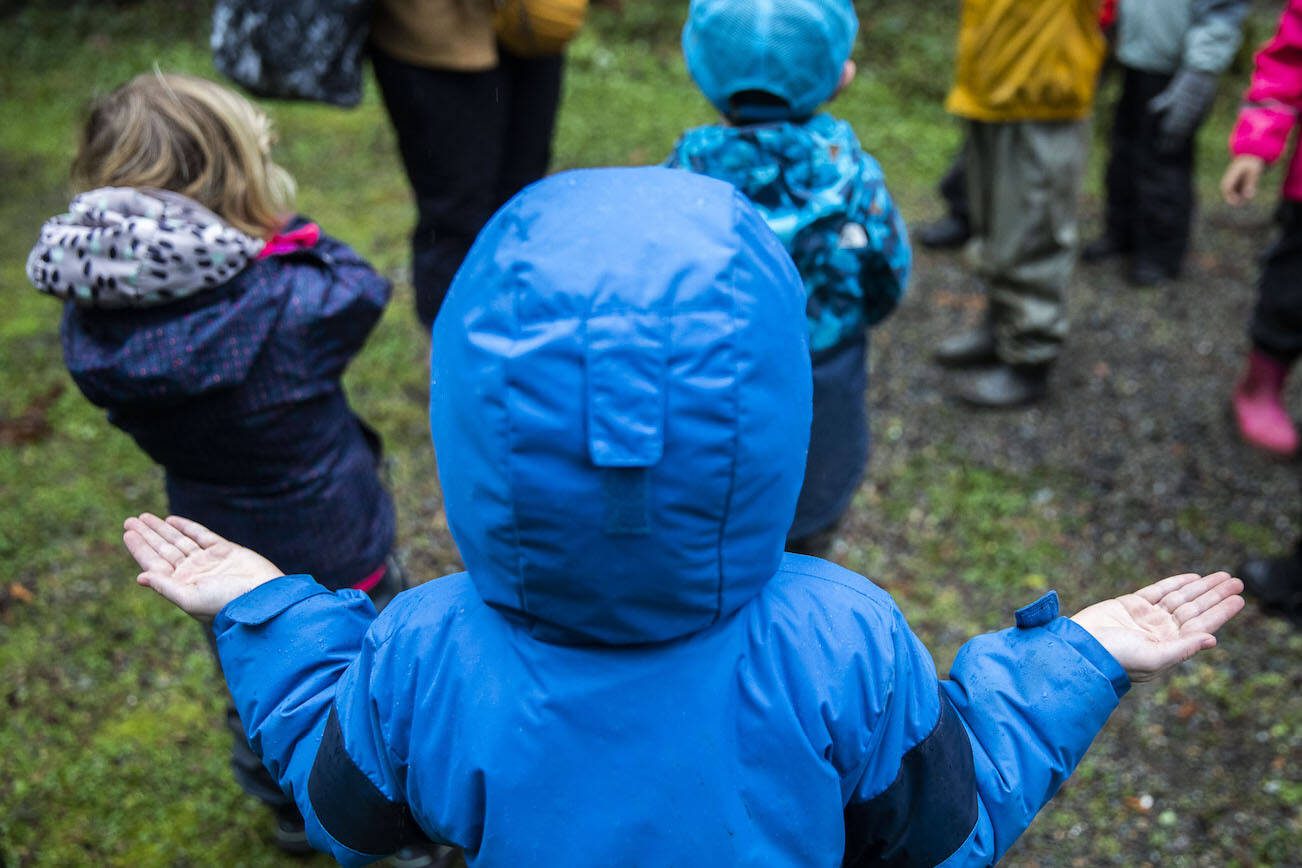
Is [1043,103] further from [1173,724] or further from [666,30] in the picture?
[666,30]

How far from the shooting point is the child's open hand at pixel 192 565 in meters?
1.56

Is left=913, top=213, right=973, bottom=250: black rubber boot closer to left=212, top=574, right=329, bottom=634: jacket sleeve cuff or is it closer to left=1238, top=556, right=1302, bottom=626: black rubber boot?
left=1238, top=556, right=1302, bottom=626: black rubber boot

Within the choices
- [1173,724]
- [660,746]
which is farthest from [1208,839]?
[660,746]

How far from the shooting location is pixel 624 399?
1033 mm

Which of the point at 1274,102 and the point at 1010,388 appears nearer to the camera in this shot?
the point at 1274,102

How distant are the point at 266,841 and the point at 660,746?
5.85 feet

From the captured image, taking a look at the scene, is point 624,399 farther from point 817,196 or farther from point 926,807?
point 817,196

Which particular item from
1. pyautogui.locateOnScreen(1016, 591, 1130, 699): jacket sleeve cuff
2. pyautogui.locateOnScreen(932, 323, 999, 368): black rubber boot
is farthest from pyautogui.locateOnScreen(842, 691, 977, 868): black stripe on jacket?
Answer: pyautogui.locateOnScreen(932, 323, 999, 368): black rubber boot

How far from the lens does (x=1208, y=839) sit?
99.0 inches

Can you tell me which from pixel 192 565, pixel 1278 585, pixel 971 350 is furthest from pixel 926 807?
pixel 971 350

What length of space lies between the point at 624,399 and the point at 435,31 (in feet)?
7.52

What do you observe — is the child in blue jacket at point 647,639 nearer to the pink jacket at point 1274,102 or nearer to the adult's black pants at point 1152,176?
the pink jacket at point 1274,102

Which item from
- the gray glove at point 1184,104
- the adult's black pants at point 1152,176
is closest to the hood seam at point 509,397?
the gray glove at point 1184,104

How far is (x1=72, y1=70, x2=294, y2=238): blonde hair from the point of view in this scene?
1963mm
